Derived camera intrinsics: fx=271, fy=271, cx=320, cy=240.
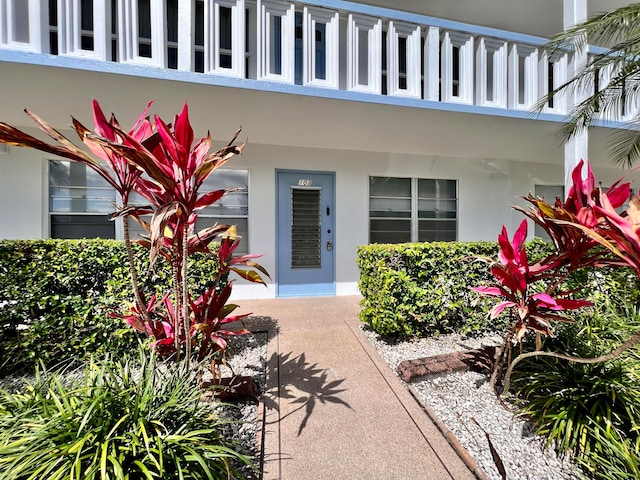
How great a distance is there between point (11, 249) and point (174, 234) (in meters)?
2.18

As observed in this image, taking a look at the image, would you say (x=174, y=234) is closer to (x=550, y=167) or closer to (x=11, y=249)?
(x=11, y=249)

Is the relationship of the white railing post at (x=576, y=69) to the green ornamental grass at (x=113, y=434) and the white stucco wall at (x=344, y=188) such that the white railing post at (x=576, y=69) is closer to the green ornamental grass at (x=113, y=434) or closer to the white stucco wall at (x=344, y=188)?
the white stucco wall at (x=344, y=188)

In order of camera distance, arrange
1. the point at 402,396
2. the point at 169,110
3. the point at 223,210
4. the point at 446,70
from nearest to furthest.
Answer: the point at 402,396, the point at 169,110, the point at 446,70, the point at 223,210

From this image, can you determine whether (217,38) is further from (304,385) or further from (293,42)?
(304,385)

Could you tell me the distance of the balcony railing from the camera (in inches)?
137

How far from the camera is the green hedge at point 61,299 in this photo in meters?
2.57

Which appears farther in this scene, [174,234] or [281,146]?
[281,146]

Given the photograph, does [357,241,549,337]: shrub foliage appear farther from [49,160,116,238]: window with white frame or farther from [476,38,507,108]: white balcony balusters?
[49,160,116,238]: window with white frame

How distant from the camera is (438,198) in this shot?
6.08 m

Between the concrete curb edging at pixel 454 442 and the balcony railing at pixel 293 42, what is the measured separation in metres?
4.17

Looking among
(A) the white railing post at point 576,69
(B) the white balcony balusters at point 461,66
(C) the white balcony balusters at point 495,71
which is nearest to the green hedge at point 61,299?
(B) the white balcony balusters at point 461,66

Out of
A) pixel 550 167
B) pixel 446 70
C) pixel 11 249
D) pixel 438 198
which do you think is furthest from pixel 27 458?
pixel 550 167

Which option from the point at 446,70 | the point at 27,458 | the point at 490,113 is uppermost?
the point at 446,70

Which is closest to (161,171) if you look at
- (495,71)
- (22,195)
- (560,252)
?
(560,252)
